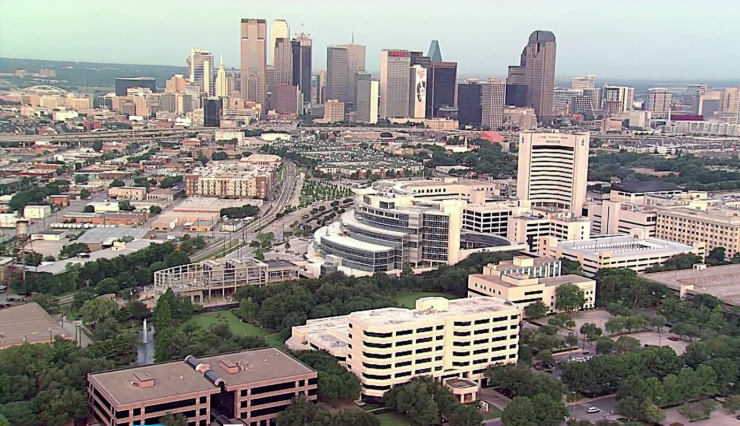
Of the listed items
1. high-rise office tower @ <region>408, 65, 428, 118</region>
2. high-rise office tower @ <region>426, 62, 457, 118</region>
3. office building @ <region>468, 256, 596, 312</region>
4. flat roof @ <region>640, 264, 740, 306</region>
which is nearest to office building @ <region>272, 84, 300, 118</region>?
high-rise office tower @ <region>408, 65, 428, 118</region>

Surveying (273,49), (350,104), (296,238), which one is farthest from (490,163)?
(273,49)

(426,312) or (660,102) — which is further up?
(660,102)

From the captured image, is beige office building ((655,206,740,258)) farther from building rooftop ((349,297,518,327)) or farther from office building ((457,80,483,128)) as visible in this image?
office building ((457,80,483,128))

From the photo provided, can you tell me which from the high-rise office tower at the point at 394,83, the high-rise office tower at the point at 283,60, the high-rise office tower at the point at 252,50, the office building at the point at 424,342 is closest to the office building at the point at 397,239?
the office building at the point at 424,342

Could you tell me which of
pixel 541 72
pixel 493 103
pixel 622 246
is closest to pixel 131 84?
pixel 493 103

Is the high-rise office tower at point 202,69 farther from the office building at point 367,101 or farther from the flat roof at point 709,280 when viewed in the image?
the flat roof at point 709,280

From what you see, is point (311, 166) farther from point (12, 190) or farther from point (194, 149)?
point (12, 190)

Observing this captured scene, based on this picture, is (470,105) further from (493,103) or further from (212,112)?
(212,112)
